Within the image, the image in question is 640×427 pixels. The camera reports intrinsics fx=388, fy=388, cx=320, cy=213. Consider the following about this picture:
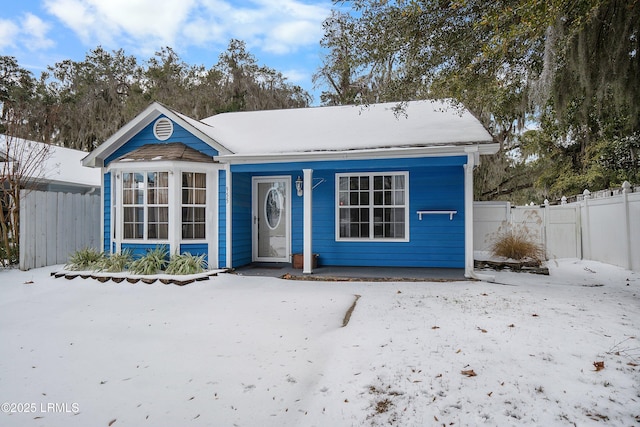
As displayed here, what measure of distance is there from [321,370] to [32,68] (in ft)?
90.7

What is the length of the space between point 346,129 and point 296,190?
6.04ft

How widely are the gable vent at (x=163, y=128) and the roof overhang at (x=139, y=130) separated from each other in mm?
122

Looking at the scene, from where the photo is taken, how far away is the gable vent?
8727 mm

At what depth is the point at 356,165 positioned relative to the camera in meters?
7.89

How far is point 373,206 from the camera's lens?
8742 millimetres

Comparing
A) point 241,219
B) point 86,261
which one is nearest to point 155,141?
point 241,219

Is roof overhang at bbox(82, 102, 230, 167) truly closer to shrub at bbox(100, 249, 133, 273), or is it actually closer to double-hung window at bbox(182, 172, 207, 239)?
double-hung window at bbox(182, 172, 207, 239)

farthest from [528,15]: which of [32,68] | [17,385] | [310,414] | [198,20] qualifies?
[32,68]

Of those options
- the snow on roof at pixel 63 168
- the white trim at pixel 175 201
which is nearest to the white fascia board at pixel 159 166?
the white trim at pixel 175 201

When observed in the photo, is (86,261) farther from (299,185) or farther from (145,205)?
(299,185)

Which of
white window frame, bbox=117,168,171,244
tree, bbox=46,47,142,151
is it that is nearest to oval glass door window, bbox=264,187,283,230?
white window frame, bbox=117,168,171,244

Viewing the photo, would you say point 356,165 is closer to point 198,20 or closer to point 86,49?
point 198,20

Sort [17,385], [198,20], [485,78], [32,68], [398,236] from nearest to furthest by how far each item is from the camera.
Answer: [17,385] < [485,78] < [398,236] < [198,20] < [32,68]

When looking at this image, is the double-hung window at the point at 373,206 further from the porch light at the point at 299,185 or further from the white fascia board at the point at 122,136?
the white fascia board at the point at 122,136
